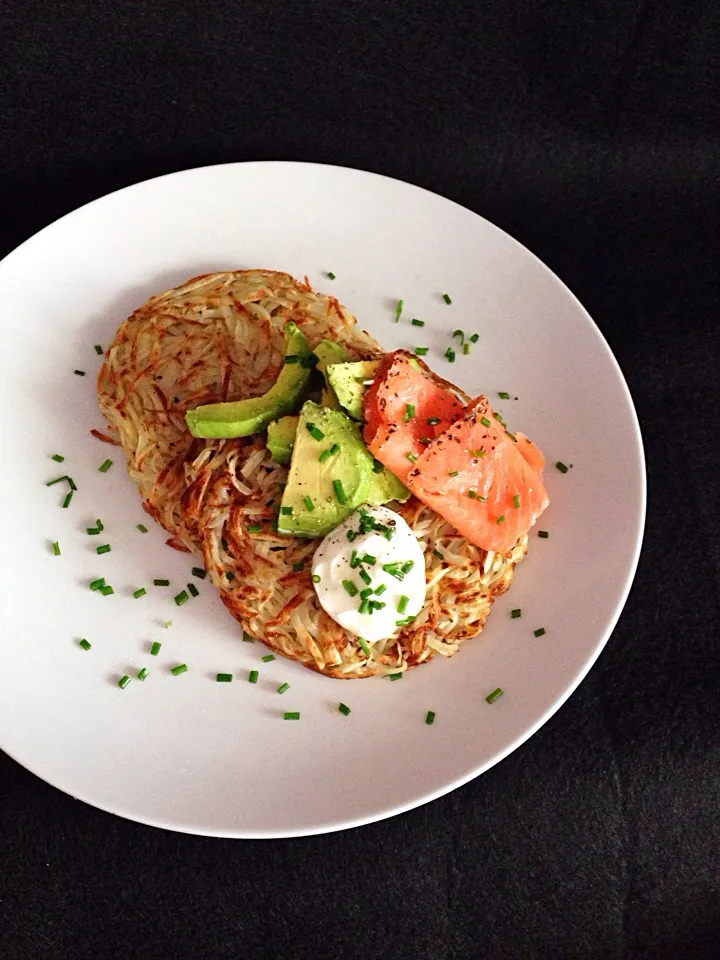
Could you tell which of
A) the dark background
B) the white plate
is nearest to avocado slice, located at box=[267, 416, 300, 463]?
the white plate

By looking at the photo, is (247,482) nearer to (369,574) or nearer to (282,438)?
(282,438)

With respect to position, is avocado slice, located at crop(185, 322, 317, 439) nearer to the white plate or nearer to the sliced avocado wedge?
the sliced avocado wedge

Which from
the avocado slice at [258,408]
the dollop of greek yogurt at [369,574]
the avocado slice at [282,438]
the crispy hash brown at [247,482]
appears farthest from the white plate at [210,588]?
the avocado slice at [282,438]

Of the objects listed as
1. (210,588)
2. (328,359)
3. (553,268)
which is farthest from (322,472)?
(553,268)

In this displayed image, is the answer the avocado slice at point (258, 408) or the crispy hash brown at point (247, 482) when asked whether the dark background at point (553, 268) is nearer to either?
the crispy hash brown at point (247, 482)

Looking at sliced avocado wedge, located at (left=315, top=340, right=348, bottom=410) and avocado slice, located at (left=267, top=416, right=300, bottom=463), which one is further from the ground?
sliced avocado wedge, located at (left=315, top=340, right=348, bottom=410)

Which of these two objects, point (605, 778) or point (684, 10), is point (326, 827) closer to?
point (605, 778)
